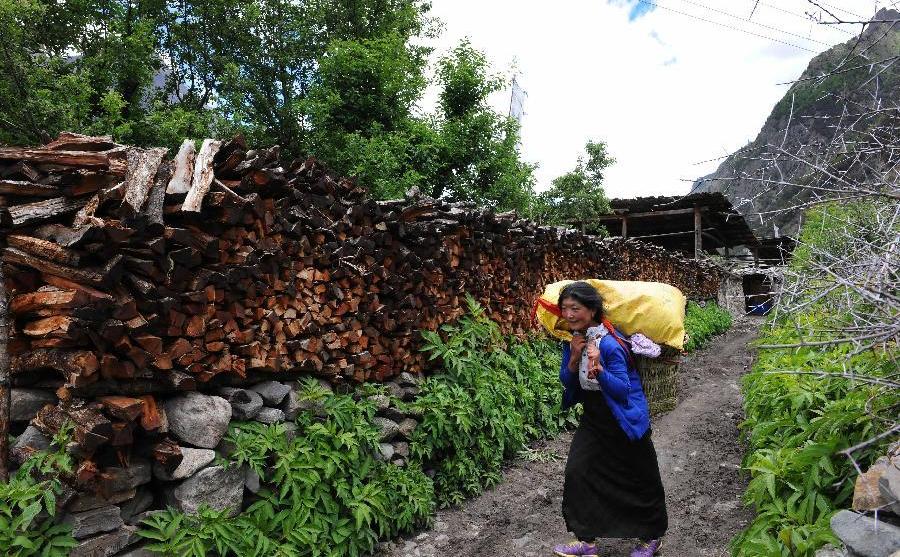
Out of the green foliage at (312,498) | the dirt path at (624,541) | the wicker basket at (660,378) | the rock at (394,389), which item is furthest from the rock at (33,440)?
the wicker basket at (660,378)

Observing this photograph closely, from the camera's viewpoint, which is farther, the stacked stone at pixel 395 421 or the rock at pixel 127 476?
the stacked stone at pixel 395 421

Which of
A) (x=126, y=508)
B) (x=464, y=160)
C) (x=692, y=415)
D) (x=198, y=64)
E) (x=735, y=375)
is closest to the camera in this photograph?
(x=126, y=508)

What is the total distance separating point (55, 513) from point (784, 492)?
3.65m

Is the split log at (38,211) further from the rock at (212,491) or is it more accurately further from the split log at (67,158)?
the rock at (212,491)

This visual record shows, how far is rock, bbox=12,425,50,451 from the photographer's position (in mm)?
2553

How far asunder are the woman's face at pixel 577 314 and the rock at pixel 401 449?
1768 millimetres

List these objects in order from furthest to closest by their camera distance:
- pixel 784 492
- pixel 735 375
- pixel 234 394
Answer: pixel 735 375 → pixel 234 394 → pixel 784 492

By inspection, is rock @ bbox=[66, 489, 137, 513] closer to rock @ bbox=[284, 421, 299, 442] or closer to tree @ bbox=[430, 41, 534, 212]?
rock @ bbox=[284, 421, 299, 442]

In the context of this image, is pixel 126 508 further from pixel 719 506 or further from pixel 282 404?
pixel 719 506

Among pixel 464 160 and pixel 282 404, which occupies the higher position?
pixel 464 160

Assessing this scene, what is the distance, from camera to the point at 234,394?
340 centimetres

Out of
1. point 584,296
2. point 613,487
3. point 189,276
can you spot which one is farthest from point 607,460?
point 189,276

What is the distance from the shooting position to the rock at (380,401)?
433 centimetres

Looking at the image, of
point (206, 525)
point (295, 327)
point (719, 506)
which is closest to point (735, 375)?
point (719, 506)
